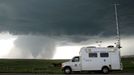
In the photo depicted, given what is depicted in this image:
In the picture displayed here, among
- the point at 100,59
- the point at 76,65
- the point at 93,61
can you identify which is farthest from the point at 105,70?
the point at 76,65

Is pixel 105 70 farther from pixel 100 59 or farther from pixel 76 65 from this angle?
pixel 76 65

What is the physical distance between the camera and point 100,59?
38156 mm

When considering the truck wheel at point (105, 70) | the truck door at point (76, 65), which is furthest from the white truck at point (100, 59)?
the truck door at point (76, 65)

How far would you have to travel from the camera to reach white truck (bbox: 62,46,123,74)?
38.1 metres

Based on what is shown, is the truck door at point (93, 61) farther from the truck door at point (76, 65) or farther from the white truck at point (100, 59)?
the truck door at point (76, 65)

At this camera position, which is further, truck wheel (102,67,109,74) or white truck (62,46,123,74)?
truck wheel (102,67,109,74)

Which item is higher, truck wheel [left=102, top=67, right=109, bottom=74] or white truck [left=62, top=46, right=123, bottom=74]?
white truck [left=62, top=46, right=123, bottom=74]

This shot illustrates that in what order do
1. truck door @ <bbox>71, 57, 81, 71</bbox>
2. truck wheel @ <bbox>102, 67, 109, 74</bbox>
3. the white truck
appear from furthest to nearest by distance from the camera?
truck door @ <bbox>71, 57, 81, 71</bbox>, truck wheel @ <bbox>102, 67, 109, 74</bbox>, the white truck

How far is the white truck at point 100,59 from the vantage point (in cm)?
3806

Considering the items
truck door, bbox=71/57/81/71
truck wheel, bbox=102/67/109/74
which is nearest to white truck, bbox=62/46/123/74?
truck wheel, bbox=102/67/109/74

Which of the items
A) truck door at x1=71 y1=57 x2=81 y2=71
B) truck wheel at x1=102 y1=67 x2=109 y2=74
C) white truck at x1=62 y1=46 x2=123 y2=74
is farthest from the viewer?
truck door at x1=71 y1=57 x2=81 y2=71

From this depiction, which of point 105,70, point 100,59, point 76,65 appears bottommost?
point 105,70

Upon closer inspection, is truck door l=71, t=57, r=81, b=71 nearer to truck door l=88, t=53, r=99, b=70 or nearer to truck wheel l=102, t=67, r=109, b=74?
truck door l=88, t=53, r=99, b=70

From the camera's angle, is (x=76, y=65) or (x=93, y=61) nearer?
(x=93, y=61)
